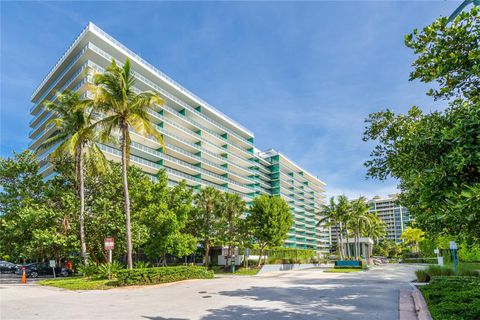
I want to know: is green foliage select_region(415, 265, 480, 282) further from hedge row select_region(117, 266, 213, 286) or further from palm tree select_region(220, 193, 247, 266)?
palm tree select_region(220, 193, 247, 266)

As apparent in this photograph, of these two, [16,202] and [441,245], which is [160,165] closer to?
[16,202]

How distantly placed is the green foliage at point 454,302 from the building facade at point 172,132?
1295 inches

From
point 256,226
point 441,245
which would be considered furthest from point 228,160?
point 441,245

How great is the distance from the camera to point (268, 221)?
144 feet

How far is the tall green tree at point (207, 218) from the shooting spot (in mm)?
42938

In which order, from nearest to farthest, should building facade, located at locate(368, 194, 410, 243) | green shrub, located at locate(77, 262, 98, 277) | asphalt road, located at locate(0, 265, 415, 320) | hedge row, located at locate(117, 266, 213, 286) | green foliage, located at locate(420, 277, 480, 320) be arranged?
green foliage, located at locate(420, 277, 480, 320) → asphalt road, located at locate(0, 265, 415, 320) → hedge row, located at locate(117, 266, 213, 286) → green shrub, located at locate(77, 262, 98, 277) → building facade, located at locate(368, 194, 410, 243)

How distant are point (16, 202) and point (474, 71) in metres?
42.5

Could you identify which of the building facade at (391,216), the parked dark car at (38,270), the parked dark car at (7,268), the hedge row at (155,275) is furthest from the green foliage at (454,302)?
the building facade at (391,216)

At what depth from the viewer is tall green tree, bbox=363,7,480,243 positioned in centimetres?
509

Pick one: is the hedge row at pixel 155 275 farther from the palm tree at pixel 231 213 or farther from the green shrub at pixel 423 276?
the palm tree at pixel 231 213

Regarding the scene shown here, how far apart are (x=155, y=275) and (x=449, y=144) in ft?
66.8

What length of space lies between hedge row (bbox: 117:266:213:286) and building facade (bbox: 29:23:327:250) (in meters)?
17.7

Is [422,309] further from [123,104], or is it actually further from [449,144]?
[123,104]

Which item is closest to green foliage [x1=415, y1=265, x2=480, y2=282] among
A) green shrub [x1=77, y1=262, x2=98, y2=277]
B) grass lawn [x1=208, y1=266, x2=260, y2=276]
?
grass lawn [x1=208, y1=266, x2=260, y2=276]
